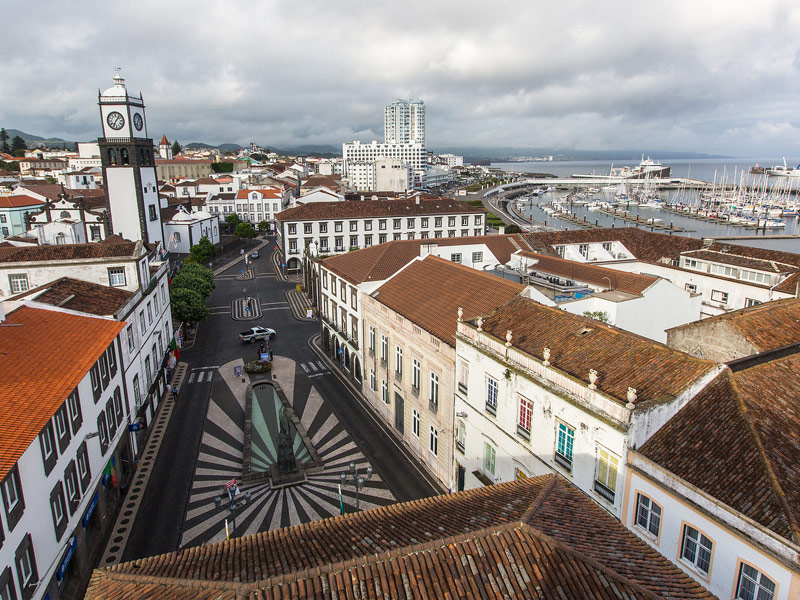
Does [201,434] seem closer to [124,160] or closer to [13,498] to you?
[13,498]

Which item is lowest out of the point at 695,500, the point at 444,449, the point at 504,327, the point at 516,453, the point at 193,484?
the point at 193,484

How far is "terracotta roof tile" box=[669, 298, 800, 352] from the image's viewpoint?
23.6 m

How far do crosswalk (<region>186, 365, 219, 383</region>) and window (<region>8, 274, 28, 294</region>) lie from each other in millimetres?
14134

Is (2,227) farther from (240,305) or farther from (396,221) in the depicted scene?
(396,221)

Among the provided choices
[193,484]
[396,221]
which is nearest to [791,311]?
[193,484]

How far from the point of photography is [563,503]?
14742 mm

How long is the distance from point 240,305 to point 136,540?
45.3 metres

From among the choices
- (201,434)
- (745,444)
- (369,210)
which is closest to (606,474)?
(745,444)

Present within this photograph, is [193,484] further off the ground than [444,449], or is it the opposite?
[444,449]

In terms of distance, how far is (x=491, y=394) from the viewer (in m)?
25.3

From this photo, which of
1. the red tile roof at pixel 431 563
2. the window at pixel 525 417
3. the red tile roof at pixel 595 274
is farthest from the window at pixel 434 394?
the red tile roof at pixel 431 563

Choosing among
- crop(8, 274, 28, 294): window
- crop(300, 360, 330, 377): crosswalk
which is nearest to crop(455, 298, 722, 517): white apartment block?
crop(300, 360, 330, 377): crosswalk

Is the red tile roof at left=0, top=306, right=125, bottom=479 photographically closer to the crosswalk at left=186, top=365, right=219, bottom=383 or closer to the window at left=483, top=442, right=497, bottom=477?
the crosswalk at left=186, top=365, right=219, bottom=383

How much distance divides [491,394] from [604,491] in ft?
24.0
